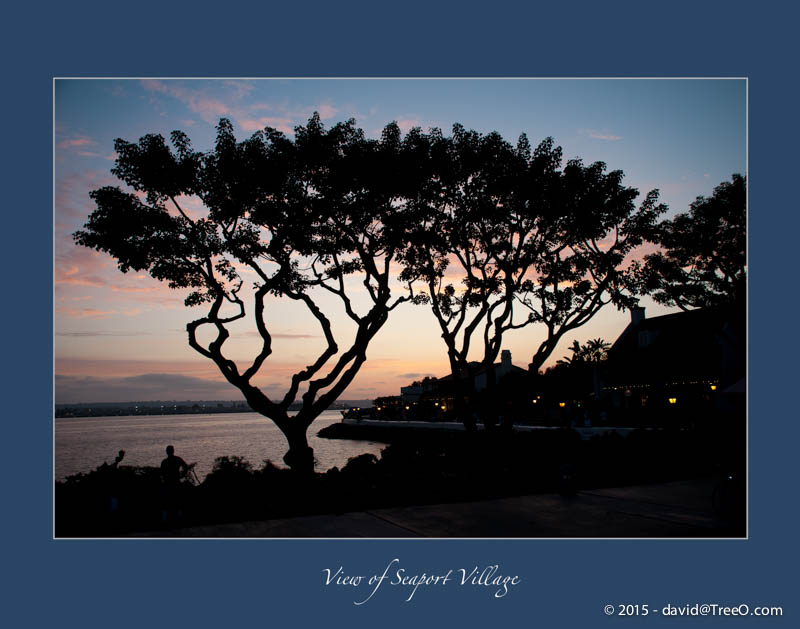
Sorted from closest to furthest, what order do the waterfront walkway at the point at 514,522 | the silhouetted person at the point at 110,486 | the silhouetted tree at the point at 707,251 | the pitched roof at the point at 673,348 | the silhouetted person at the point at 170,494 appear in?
the waterfront walkway at the point at 514,522 → the silhouetted person at the point at 170,494 → the silhouetted person at the point at 110,486 → the silhouetted tree at the point at 707,251 → the pitched roof at the point at 673,348

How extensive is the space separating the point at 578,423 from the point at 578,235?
22.5 meters

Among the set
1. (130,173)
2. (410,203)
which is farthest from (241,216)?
(410,203)

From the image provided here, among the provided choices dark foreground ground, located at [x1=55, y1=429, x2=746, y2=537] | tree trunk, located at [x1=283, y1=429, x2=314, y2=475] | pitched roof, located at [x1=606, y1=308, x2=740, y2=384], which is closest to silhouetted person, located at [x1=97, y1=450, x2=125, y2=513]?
dark foreground ground, located at [x1=55, y1=429, x2=746, y2=537]

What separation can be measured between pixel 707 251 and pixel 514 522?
23.0 meters

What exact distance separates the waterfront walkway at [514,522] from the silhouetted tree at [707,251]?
15871mm

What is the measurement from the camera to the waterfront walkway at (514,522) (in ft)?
31.4

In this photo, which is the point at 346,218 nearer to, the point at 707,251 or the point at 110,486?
the point at 110,486

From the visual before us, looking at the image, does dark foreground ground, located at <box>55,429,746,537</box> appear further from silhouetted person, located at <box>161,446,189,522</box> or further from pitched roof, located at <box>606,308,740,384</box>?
pitched roof, located at <box>606,308,740,384</box>

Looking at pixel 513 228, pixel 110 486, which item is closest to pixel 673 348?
pixel 513 228

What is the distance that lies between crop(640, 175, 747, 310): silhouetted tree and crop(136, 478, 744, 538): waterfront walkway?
15871 mm

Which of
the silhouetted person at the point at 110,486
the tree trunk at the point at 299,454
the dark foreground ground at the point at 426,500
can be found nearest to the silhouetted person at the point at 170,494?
the dark foreground ground at the point at 426,500

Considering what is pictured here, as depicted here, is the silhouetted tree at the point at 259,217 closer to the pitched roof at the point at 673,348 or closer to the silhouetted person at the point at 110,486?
the silhouetted person at the point at 110,486

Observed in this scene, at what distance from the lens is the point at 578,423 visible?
40344 millimetres
